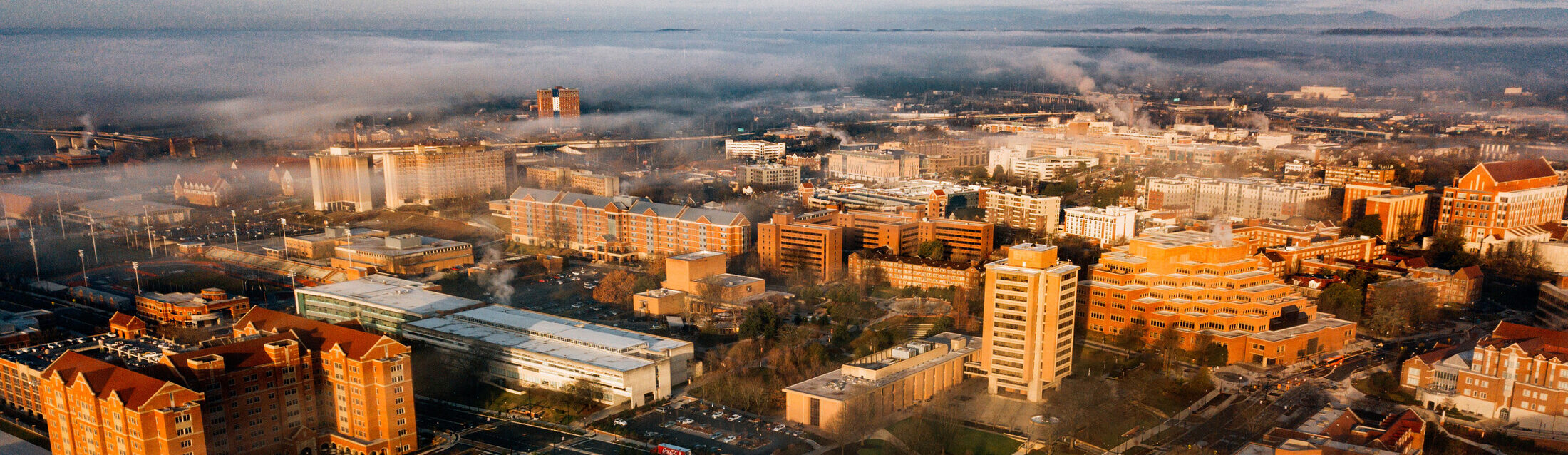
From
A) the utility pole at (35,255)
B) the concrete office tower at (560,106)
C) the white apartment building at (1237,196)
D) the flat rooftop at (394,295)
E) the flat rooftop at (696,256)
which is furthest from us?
the concrete office tower at (560,106)

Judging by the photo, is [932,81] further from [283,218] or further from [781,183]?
[283,218]

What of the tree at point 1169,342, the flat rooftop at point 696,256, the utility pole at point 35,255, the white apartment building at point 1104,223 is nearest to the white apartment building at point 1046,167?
the white apartment building at point 1104,223

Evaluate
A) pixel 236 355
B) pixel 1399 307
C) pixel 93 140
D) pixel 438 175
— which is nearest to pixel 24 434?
pixel 236 355

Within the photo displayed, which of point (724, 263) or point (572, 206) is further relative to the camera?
point (572, 206)

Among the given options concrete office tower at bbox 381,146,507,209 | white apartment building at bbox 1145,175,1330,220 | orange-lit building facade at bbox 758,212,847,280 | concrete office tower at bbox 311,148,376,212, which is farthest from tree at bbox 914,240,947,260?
concrete office tower at bbox 311,148,376,212

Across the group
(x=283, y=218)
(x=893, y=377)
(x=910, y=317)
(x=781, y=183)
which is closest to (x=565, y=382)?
(x=893, y=377)

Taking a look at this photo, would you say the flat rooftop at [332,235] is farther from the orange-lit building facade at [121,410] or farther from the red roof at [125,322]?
the orange-lit building facade at [121,410]

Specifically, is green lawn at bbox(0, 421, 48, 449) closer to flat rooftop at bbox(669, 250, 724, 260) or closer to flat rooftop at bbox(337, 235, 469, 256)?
flat rooftop at bbox(337, 235, 469, 256)

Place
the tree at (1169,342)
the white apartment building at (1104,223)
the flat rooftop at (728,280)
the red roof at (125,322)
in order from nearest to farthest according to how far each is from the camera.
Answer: the tree at (1169,342) → the red roof at (125,322) → the flat rooftop at (728,280) → the white apartment building at (1104,223)
